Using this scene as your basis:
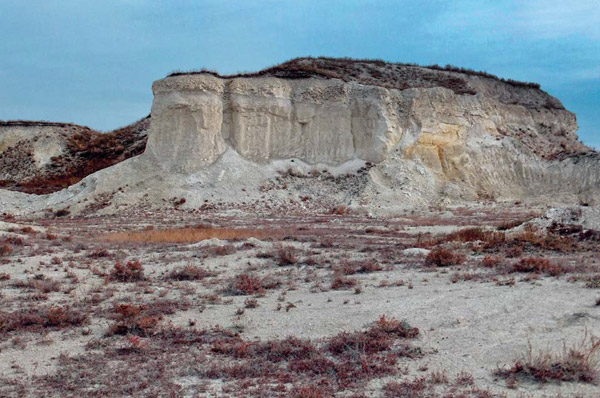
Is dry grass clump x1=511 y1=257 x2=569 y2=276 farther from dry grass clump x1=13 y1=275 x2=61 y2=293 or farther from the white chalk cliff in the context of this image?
the white chalk cliff

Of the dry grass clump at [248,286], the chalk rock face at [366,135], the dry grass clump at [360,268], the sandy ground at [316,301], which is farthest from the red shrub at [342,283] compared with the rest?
the chalk rock face at [366,135]

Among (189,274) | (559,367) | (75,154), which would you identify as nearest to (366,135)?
(75,154)

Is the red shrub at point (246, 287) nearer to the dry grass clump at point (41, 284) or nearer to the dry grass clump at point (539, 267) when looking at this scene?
the dry grass clump at point (41, 284)

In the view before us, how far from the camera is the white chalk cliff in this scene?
37406mm

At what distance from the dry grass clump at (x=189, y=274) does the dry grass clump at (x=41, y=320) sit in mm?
3490

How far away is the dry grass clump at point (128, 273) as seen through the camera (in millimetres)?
12734

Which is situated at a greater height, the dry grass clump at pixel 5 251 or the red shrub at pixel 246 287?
the dry grass clump at pixel 5 251

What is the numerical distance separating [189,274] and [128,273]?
1.36 metres

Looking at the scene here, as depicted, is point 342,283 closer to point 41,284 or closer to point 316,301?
point 316,301

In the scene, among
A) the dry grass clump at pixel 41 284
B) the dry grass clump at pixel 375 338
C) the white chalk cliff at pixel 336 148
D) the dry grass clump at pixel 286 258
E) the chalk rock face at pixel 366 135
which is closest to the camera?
the dry grass clump at pixel 375 338

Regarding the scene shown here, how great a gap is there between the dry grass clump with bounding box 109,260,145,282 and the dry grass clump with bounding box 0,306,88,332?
121 inches

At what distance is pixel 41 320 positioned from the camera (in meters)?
9.24

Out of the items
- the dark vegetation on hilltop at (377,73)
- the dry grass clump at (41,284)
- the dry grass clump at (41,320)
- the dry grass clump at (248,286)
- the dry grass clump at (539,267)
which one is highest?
the dark vegetation on hilltop at (377,73)

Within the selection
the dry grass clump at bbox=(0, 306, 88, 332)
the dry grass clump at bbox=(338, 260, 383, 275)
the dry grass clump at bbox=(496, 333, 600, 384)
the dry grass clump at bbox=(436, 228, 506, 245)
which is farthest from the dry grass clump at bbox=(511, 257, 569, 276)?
the dry grass clump at bbox=(0, 306, 88, 332)
